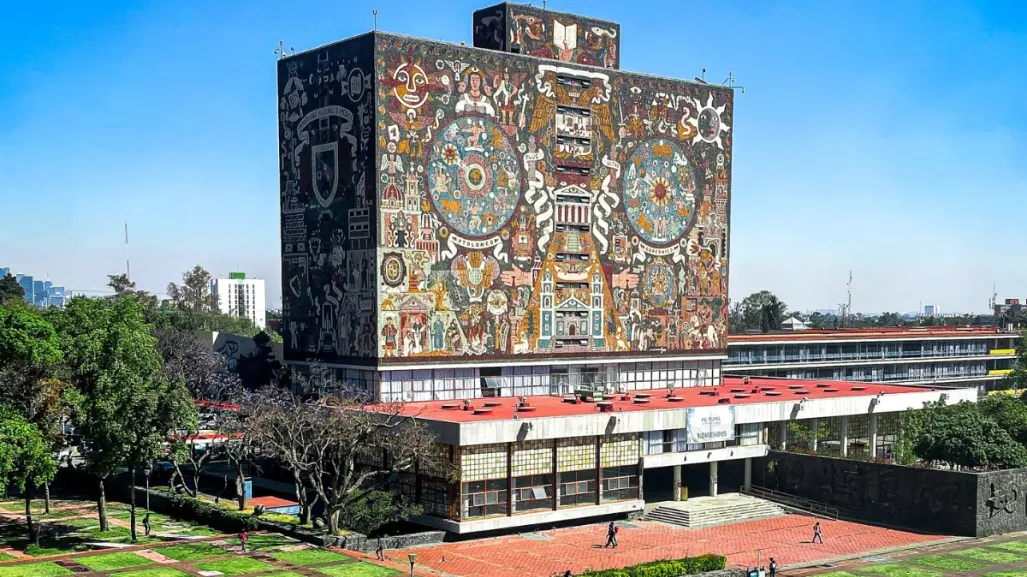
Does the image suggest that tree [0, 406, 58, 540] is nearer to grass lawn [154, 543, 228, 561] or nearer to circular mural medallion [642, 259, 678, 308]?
grass lawn [154, 543, 228, 561]

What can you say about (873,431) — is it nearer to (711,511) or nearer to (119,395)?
(711,511)

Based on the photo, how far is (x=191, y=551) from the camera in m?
65.3

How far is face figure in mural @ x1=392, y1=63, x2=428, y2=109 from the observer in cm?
8525

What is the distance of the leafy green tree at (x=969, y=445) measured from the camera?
269 feet

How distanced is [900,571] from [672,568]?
651 inches

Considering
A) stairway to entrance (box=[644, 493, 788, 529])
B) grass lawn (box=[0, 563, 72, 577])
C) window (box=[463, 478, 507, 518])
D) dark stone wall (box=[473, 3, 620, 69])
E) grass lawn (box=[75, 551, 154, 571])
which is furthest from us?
dark stone wall (box=[473, 3, 620, 69])

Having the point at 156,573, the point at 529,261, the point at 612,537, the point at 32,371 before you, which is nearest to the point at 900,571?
the point at 612,537

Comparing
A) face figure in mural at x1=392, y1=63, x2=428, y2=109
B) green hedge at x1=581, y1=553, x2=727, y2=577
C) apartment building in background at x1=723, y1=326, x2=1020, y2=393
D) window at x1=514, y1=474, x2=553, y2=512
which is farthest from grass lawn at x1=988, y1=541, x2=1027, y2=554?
apartment building in background at x1=723, y1=326, x2=1020, y2=393

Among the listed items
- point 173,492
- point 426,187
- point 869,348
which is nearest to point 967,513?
point 426,187

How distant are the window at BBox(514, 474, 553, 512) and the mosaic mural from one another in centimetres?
1534

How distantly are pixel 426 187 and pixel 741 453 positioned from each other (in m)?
32.5

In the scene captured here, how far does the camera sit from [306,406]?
76375mm

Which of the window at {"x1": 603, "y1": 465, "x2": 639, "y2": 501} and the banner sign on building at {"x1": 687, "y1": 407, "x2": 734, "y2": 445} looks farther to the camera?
the banner sign on building at {"x1": 687, "y1": 407, "x2": 734, "y2": 445}

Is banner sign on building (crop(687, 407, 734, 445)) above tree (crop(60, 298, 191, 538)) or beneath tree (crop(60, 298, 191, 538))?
beneath
